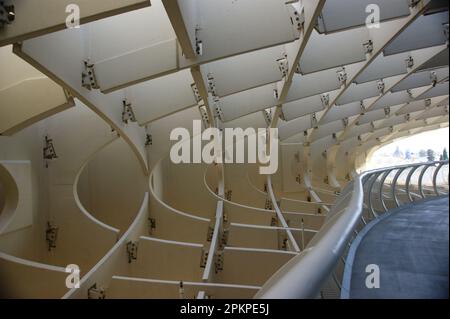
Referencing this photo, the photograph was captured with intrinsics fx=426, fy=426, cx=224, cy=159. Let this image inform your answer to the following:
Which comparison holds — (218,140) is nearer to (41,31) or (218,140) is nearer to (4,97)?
(4,97)

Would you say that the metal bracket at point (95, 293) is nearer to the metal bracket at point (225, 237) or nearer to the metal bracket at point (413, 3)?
the metal bracket at point (225, 237)

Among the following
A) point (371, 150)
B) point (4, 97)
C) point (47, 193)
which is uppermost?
point (371, 150)

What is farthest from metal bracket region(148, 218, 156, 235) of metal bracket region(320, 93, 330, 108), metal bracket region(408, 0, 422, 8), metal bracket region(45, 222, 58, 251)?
metal bracket region(408, 0, 422, 8)

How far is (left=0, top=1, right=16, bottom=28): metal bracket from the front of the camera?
341 centimetres

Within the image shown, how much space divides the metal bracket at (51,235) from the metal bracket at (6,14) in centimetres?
568

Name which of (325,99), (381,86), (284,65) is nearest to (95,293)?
→ (284,65)

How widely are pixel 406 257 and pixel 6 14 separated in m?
3.54

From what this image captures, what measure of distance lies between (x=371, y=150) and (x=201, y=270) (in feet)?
86.7

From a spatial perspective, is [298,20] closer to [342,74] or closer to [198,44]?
[198,44]

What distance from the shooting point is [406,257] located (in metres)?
2.85

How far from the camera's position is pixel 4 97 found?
6.25 m

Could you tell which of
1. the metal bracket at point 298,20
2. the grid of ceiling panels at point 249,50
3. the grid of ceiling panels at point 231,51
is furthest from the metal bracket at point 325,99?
the metal bracket at point 298,20

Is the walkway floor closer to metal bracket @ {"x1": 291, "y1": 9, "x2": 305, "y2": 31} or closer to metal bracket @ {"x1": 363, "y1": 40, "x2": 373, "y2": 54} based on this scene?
metal bracket @ {"x1": 291, "y1": 9, "x2": 305, "y2": 31}
